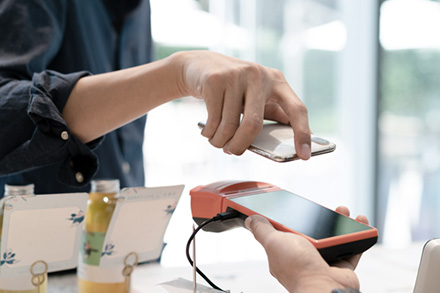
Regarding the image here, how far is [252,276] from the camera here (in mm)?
849

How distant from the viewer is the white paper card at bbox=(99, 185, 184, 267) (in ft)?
2.07

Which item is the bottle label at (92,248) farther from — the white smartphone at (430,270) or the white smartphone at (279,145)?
the white smartphone at (430,270)

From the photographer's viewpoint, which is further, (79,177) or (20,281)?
(79,177)

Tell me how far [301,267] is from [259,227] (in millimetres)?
78

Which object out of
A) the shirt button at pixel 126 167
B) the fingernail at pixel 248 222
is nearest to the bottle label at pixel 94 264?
the fingernail at pixel 248 222

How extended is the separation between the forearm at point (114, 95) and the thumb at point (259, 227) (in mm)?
251

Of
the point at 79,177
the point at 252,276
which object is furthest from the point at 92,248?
the point at 252,276

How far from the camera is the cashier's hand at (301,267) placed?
1.45 ft

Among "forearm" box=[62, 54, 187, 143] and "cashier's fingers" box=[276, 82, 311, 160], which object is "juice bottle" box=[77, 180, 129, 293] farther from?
"cashier's fingers" box=[276, 82, 311, 160]

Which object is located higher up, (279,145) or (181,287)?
(279,145)

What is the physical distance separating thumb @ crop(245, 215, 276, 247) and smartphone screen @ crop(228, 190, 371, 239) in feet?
0.07

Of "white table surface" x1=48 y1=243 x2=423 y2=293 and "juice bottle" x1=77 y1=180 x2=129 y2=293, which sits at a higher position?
"juice bottle" x1=77 y1=180 x2=129 y2=293

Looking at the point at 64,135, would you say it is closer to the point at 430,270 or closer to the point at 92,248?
the point at 92,248

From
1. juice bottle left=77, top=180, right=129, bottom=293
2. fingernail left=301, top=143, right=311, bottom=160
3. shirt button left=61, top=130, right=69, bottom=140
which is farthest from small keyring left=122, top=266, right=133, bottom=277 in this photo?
fingernail left=301, top=143, right=311, bottom=160
